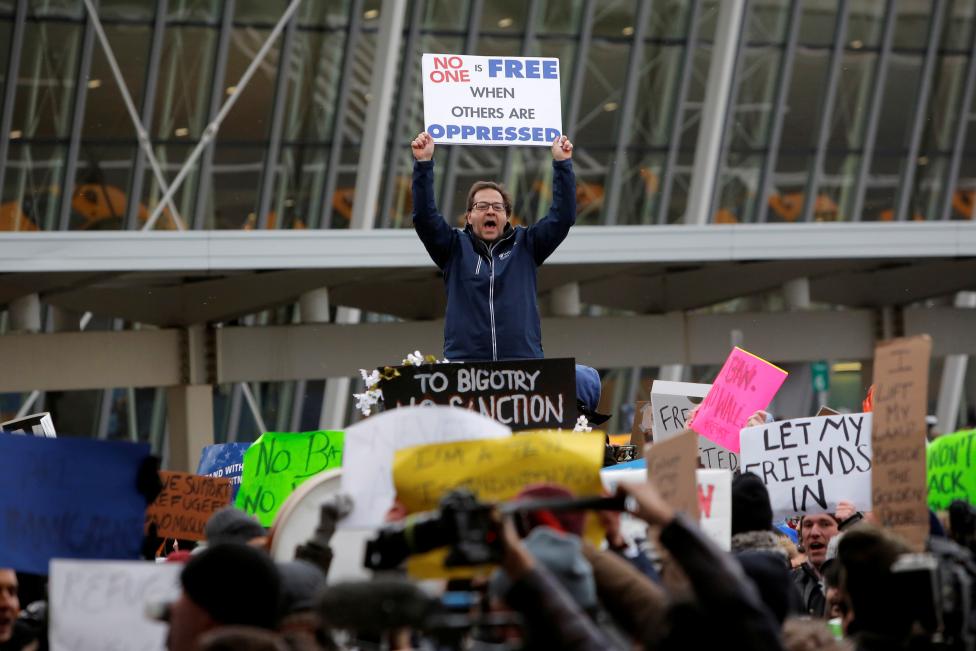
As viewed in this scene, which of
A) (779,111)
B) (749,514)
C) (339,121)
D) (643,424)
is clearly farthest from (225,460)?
(779,111)

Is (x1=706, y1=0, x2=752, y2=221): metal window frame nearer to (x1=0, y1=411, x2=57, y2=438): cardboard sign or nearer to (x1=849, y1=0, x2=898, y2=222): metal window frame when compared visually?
(x1=849, y1=0, x2=898, y2=222): metal window frame

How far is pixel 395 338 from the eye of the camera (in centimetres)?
1969

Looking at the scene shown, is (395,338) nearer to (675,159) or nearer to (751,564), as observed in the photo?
(675,159)

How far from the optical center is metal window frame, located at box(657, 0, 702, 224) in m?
29.2

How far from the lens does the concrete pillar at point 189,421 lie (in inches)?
730

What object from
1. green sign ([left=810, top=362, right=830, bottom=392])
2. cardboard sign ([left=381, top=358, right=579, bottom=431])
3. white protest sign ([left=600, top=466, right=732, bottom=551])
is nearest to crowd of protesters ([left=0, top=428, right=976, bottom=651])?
white protest sign ([left=600, top=466, right=732, bottom=551])

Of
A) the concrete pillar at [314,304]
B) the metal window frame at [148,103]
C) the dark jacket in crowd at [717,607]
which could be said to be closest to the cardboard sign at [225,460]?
the dark jacket in crowd at [717,607]

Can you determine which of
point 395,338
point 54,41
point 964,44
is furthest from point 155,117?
point 964,44

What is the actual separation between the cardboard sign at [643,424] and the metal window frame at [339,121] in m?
16.7

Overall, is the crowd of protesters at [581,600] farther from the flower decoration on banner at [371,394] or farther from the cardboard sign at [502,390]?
the flower decoration on banner at [371,394]

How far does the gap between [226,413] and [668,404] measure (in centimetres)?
1804

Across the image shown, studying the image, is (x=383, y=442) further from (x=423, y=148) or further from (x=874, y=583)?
(x=423, y=148)

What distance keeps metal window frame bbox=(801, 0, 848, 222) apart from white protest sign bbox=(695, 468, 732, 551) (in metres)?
25.0

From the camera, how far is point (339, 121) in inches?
1068
